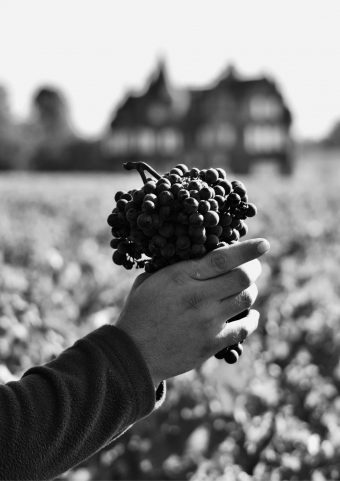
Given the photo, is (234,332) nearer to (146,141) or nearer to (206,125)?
(146,141)

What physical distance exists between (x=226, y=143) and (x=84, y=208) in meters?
47.0

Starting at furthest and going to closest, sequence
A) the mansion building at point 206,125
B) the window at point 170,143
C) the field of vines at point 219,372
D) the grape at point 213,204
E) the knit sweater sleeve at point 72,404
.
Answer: the window at point 170,143
the mansion building at point 206,125
the field of vines at point 219,372
the grape at point 213,204
the knit sweater sleeve at point 72,404

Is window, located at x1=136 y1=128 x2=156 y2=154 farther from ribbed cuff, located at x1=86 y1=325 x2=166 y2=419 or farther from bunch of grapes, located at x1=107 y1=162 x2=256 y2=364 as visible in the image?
ribbed cuff, located at x1=86 y1=325 x2=166 y2=419

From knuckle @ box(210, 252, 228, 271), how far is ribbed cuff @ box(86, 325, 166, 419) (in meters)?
0.25

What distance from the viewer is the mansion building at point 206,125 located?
54688mm

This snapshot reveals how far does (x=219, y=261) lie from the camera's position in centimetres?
149

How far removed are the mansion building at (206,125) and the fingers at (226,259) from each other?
174 feet

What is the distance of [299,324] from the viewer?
3924 mm

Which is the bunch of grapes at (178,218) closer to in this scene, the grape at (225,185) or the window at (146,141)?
the grape at (225,185)

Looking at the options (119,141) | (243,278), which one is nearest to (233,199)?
(243,278)

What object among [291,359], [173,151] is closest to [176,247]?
[291,359]

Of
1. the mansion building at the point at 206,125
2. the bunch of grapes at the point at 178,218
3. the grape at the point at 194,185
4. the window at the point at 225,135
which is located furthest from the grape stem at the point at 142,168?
the window at the point at 225,135

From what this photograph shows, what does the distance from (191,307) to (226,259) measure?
5.0 inches

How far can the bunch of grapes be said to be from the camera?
5.05 ft
